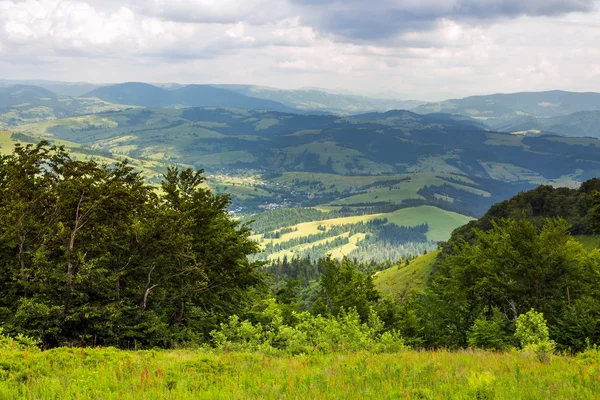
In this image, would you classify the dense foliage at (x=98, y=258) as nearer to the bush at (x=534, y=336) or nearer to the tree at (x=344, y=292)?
the tree at (x=344, y=292)

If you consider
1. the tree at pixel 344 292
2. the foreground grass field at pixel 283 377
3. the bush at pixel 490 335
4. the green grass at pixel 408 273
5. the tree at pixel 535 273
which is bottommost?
the green grass at pixel 408 273

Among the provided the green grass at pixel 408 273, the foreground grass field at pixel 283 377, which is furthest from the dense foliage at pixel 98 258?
the green grass at pixel 408 273

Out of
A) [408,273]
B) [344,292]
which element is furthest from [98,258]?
[408,273]

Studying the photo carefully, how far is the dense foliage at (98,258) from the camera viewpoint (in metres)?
25.9

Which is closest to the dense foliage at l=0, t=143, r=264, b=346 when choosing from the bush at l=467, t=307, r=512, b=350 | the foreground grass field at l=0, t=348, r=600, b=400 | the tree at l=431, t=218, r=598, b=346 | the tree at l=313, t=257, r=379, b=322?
the foreground grass field at l=0, t=348, r=600, b=400

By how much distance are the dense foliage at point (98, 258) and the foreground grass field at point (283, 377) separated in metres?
11.1

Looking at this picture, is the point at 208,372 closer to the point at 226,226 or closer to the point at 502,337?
the point at 226,226

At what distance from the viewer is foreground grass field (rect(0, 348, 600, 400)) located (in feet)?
38.3

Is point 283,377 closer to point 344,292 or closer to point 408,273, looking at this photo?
point 344,292

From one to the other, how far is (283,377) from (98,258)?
62.6 ft

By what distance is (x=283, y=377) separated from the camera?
13570mm

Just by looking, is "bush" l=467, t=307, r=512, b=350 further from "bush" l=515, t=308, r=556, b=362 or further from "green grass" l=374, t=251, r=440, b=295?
"green grass" l=374, t=251, r=440, b=295

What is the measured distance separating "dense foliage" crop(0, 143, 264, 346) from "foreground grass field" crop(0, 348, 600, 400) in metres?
11.1

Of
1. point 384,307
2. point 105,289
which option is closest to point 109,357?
point 105,289
